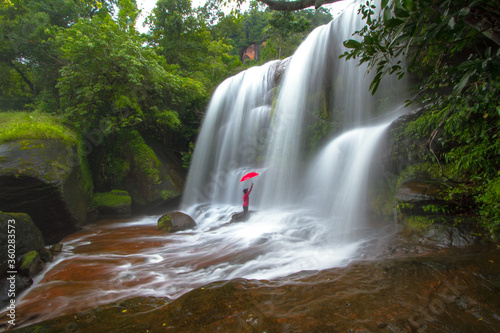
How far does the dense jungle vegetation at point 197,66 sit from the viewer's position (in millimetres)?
1908

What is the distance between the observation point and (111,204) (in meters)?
9.68

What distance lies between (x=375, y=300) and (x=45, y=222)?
8150mm

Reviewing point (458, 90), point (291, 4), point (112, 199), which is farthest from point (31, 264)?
point (458, 90)

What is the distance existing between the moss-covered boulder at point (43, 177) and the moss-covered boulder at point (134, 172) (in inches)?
99.1

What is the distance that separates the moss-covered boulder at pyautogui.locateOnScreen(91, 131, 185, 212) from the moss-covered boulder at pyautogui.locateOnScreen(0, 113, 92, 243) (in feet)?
8.26

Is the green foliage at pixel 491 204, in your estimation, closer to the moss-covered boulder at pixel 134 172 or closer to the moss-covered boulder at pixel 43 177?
the moss-covered boulder at pixel 43 177

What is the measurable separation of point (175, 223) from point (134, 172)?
4.40 m

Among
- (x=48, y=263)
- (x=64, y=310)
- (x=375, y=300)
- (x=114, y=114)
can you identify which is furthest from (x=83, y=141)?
(x=375, y=300)

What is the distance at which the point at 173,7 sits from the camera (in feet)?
60.3

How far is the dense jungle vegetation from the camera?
1908 mm

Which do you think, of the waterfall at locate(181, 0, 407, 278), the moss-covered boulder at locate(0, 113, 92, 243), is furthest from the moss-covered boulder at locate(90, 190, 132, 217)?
the waterfall at locate(181, 0, 407, 278)

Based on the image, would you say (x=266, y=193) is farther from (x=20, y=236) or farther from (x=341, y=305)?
(x=341, y=305)

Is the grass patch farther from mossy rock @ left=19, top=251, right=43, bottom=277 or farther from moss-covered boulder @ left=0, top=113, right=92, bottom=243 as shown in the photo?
mossy rock @ left=19, top=251, right=43, bottom=277

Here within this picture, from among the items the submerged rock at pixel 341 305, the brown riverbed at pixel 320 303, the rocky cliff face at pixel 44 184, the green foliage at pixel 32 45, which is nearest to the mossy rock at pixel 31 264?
the brown riverbed at pixel 320 303
